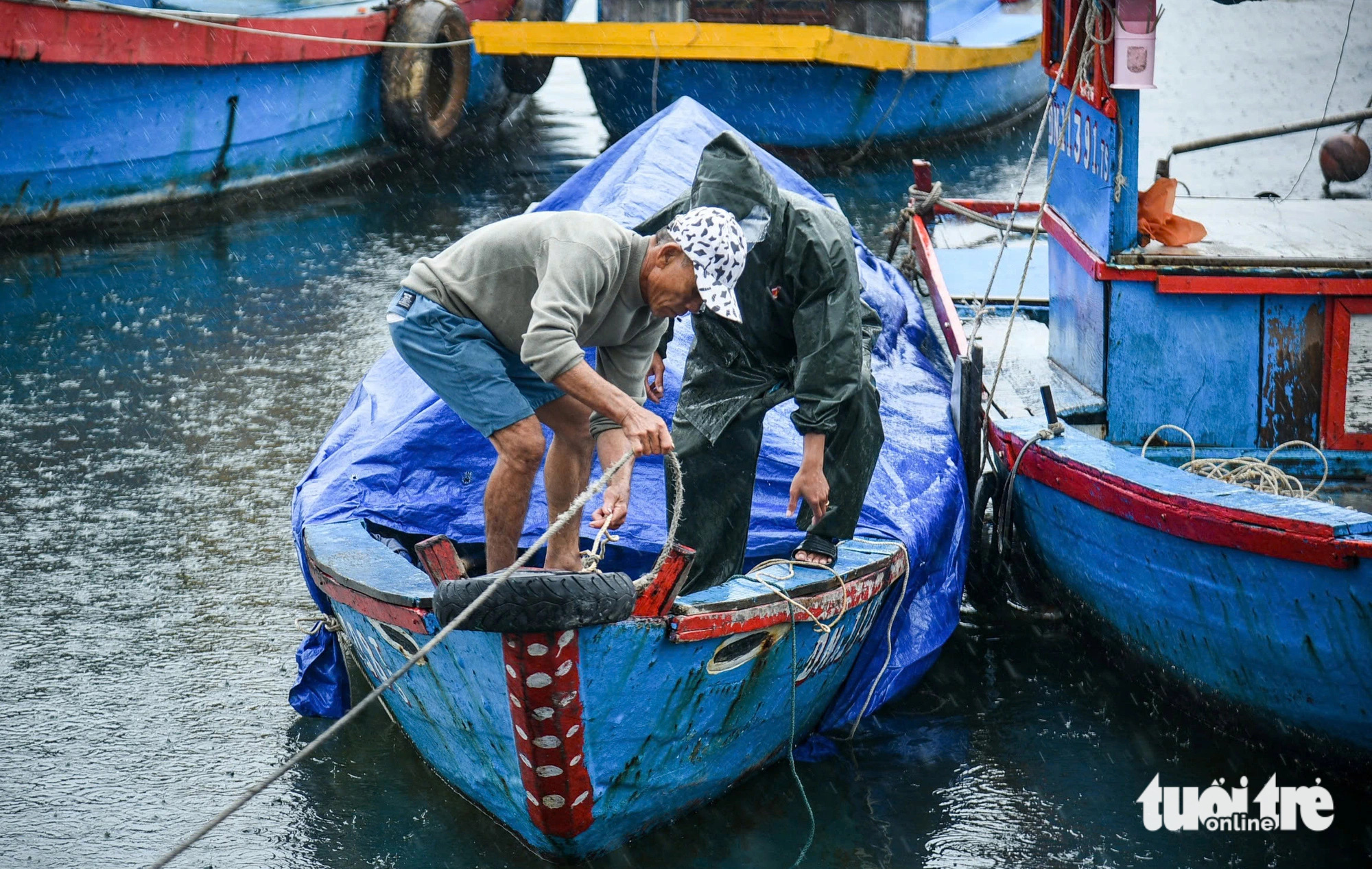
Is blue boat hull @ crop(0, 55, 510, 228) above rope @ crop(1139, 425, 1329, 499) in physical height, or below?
above

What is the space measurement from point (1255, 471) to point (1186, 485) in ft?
1.98

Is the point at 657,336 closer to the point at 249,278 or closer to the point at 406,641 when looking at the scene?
the point at 406,641

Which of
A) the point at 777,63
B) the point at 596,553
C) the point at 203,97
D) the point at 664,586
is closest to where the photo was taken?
the point at 664,586

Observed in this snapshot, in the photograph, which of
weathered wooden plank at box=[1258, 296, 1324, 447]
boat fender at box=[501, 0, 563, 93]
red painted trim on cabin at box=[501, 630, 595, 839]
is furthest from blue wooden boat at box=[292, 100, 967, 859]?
boat fender at box=[501, 0, 563, 93]

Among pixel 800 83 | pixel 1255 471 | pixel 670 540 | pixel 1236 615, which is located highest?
pixel 800 83

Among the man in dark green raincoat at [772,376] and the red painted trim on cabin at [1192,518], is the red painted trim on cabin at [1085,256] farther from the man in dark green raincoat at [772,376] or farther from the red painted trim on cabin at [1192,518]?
the man in dark green raincoat at [772,376]

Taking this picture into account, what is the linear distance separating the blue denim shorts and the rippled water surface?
1.20m

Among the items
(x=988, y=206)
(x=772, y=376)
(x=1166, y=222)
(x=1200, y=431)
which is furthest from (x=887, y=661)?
(x=988, y=206)

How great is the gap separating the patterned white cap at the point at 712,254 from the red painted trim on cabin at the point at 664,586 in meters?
0.60

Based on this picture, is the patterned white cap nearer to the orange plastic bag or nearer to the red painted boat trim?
the orange plastic bag

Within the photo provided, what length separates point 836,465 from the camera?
3.96m

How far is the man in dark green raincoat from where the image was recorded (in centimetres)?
374

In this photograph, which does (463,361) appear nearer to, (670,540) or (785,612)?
(670,540)

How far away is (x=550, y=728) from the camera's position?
3.31 m
